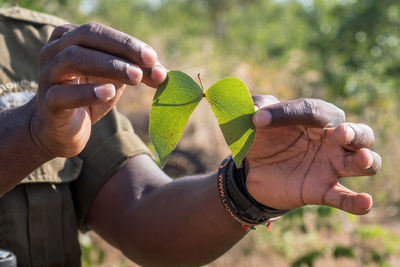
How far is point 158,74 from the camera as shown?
0.89 meters

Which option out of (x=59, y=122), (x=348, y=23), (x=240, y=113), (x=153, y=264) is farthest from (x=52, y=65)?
(x=348, y=23)

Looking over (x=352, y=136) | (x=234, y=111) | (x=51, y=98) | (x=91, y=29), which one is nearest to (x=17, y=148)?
(x=51, y=98)

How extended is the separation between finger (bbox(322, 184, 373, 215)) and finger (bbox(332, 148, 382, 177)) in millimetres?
38

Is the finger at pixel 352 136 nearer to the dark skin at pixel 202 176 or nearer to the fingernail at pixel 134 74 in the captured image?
the dark skin at pixel 202 176

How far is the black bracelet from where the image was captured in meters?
1.16

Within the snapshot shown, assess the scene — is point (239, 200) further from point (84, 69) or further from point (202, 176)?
point (84, 69)

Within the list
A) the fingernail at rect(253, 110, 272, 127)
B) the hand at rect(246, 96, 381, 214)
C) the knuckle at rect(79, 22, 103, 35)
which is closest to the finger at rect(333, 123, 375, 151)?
the hand at rect(246, 96, 381, 214)

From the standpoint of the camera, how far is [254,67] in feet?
29.0

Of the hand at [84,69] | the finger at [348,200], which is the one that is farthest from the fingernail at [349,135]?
the hand at [84,69]

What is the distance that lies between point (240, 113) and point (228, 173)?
317mm

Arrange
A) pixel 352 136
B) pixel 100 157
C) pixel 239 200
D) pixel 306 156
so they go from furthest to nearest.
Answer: pixel 100 157, pixel 239 200, pixel 306 156, pixel 352 136

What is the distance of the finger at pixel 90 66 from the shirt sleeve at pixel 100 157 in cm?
66

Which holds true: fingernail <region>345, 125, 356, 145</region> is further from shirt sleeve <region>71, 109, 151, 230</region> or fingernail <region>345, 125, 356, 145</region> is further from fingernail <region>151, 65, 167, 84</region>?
shirt sleeve <region>71, 109, 151, 230</region>

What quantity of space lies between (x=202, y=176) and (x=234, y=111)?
0.56 meters
